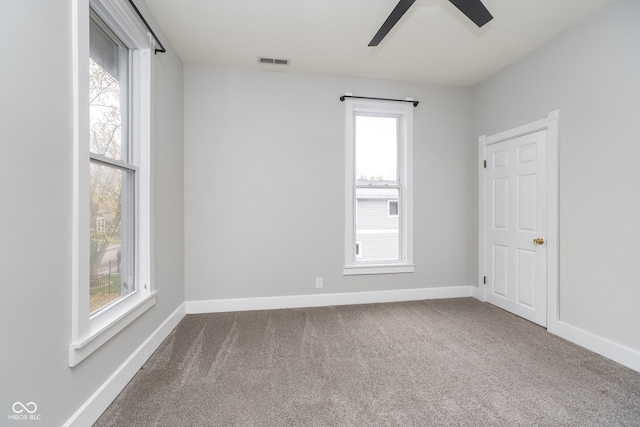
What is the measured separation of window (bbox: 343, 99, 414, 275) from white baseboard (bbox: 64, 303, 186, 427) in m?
2.14

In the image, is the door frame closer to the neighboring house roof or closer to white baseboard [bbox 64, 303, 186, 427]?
the neighboring house roof

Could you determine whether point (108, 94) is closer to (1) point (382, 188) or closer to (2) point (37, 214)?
(2) point (37, 214)

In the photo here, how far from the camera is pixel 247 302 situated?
3189mm

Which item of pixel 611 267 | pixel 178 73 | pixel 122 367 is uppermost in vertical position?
pixel 178 73

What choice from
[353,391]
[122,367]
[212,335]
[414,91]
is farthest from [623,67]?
[122,367]

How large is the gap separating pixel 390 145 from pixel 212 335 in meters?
3.04

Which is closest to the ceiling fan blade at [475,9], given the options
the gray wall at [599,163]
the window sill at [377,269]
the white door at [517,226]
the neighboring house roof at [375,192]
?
the gray wall at [599,163]

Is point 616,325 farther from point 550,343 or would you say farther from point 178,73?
point 178,73

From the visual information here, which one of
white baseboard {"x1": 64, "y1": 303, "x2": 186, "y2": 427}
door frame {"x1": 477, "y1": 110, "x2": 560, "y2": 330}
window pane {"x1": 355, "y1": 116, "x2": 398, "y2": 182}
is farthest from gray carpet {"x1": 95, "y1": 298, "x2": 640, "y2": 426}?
window pane {"x1": 355, "y1": 116, "x2": 398, "y2": 182}

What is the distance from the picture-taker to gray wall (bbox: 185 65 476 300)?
123 inches

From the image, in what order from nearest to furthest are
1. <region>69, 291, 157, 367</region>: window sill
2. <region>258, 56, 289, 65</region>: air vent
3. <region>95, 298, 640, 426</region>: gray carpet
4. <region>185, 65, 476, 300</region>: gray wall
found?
<region>69, 291, 157, 367</region>: window sill, <region>95, 298, 640, 426</region>: gray carpet, <region>258, 56, 289, 65</region>: air vent, <region>185, 65, 476, 300</region>: gray wall

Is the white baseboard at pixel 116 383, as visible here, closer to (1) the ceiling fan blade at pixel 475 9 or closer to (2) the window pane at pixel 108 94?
(2) the window pane at pixel 108 94

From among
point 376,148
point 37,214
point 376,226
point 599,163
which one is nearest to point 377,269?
point 376,226

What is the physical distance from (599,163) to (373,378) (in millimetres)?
2550
